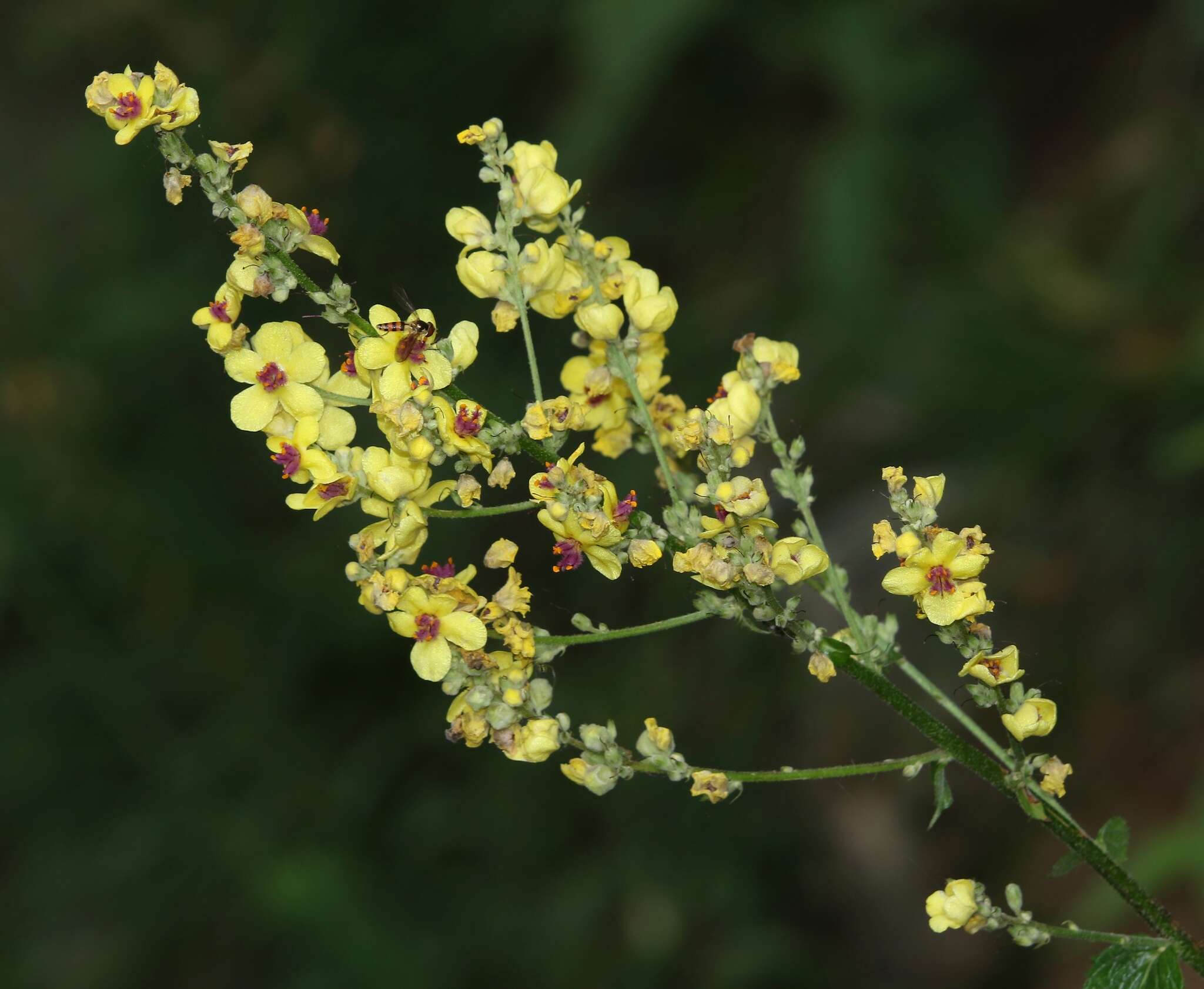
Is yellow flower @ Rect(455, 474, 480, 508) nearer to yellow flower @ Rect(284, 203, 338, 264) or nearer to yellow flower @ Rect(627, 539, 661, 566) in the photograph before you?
yellow flower @ Rect(627, 539, 661, 566)

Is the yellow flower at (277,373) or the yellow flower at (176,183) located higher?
the yellow flower at (176,183)

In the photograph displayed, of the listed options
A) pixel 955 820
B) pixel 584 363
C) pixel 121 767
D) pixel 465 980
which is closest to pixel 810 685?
pixel 955 820

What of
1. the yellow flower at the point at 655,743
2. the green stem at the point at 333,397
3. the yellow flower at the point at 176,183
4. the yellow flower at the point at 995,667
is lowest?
the yellow flower at the point at 655,743

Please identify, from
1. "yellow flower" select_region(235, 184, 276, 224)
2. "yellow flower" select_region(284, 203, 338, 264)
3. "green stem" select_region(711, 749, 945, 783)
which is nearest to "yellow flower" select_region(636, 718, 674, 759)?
"green stem" select_region(711, 749, 945, 783)

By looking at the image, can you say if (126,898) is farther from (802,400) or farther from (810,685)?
(802,400)

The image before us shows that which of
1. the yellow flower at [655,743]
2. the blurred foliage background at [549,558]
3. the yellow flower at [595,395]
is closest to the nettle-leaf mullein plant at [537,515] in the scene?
the yellow flower at [655,743]

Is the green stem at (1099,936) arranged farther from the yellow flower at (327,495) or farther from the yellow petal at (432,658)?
the yellow flower at (327,495)
